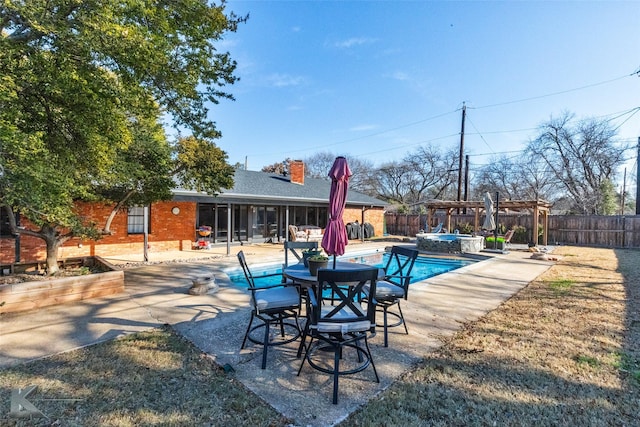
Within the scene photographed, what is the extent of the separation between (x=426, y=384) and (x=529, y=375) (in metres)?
1.08

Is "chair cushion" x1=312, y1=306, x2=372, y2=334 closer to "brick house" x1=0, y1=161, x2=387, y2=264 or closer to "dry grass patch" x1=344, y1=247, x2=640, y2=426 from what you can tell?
"dry grass patch" x1=344, y1=247, x2=640, y2=426

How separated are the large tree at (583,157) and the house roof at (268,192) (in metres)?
16.7

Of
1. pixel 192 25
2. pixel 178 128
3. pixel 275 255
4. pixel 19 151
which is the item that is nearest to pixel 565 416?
pixel 19 151

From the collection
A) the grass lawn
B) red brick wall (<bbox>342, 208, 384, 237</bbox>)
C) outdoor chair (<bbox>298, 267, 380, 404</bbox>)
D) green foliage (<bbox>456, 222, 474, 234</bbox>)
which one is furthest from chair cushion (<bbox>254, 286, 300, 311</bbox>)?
green foliage (<bbox>456, 222, 474, 234</bbox>)

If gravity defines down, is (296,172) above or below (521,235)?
above

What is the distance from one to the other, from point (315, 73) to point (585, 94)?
600 inches

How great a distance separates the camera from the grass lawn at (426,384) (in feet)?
7.95

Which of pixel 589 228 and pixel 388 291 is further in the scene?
pixel 589 228

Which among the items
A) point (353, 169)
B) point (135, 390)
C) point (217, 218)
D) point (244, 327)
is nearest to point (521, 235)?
point (217, 218)

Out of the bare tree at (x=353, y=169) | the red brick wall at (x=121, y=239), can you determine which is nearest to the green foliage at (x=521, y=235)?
the red brick wall at (x=121, y=239)

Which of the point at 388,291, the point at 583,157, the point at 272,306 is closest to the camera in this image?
the point at 272,306

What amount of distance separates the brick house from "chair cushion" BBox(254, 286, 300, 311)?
8.20 metres

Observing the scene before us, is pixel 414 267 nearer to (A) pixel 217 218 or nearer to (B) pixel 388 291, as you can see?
(B) pixel 388 291

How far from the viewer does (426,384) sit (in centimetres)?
288
